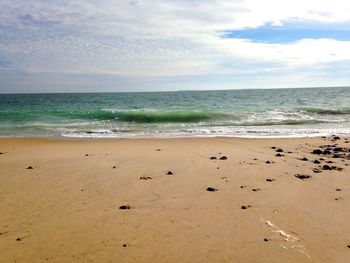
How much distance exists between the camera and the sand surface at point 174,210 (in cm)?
365

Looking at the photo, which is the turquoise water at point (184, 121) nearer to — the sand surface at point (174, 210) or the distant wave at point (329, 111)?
the distant wave at point (329, 111)

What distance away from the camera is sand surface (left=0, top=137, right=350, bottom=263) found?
3646 mm

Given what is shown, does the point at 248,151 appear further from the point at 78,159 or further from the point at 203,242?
the point at 203,242

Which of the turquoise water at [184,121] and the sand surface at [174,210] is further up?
the sand surface at [174,210]

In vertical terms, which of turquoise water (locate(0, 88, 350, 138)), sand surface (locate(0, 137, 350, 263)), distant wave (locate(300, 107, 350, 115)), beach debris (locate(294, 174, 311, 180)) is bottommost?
turquoise water (locate(0, 88, 350, 138))

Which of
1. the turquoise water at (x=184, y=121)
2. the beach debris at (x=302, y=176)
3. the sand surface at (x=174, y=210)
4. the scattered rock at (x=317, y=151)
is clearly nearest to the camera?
the sand surface at (x=174, y=210)

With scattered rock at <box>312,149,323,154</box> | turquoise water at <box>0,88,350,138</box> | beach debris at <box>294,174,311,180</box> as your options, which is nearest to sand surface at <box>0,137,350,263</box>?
beach debris at <box>294,174,311,180</box>

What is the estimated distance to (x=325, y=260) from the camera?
345 centimetres

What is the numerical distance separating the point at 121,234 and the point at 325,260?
78.8 inches

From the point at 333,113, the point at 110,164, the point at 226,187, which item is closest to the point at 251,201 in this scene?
the point at 226,187

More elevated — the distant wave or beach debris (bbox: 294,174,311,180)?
beach debris (bbox: 294,174,311,180)

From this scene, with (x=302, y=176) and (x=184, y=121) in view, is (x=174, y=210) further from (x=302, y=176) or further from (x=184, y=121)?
(x=184, y=121)

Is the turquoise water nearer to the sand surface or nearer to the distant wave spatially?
the distant wave

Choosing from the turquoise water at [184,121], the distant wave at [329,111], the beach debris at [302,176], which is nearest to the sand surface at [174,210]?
the beach debris at [302,176]
